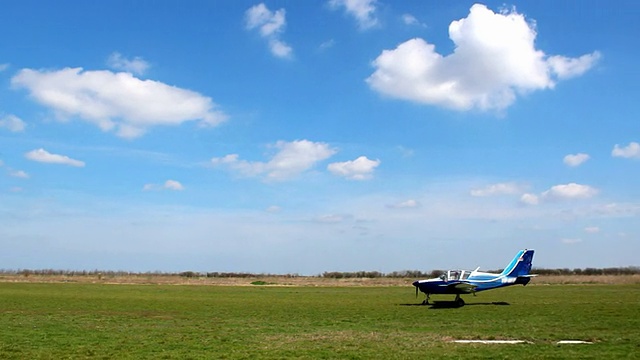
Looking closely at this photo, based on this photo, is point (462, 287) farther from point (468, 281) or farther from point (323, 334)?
point (323, 334)

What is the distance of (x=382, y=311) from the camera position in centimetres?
2905

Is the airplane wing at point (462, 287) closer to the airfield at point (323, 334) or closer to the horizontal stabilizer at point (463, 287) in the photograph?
the horizontal stabilizer at point (463, 287)

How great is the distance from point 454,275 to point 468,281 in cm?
104

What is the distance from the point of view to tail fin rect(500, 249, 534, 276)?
36562mm

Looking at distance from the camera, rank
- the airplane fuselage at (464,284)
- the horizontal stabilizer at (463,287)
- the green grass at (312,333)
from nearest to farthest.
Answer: the green grass at (312,333)
the horizontal stabilizer at (463,287)
the airplane fuselage at (464,284)

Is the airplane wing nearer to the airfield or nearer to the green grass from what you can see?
the green grass

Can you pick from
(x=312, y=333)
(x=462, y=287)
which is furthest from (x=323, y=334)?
(x=462, y=287)

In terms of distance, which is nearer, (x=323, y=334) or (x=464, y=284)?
(x=323, y=334)

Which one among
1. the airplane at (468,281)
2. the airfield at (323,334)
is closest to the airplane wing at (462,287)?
the airplane at (468,281)

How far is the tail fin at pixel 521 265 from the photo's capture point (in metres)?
36.6

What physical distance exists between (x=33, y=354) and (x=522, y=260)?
103ft

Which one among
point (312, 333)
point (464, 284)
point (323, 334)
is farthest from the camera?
point (464, 284)

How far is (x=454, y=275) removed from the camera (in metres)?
33.9

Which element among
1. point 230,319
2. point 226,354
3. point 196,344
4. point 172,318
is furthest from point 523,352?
point 172,318
